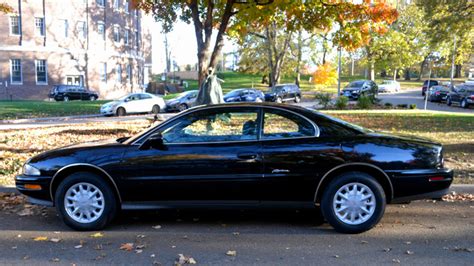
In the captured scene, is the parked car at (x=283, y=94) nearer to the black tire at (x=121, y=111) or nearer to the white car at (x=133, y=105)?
the white car at (x=133, y=105)

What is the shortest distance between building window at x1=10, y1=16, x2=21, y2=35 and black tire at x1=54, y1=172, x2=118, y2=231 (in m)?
39.8

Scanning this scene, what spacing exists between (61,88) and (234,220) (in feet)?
120

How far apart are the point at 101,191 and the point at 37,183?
2.62 feet

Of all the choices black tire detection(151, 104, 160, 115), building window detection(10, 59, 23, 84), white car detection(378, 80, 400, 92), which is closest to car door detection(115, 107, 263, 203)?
black tire detection(151, 104, 160, 115)

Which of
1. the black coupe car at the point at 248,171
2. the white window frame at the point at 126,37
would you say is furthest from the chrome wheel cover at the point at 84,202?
the white window frame at the point at 126,37

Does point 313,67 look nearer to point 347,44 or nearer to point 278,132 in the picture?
point 347,44

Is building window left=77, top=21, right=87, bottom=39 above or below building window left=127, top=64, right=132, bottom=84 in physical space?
above

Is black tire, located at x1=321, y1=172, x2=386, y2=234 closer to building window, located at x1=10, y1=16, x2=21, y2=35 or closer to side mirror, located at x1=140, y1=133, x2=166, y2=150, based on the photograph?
side mirror, located at x1=140, y1=133, x2=166, y2=150

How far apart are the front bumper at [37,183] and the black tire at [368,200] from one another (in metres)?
3.20

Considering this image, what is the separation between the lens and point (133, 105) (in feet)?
86.8

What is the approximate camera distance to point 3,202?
6582 mm

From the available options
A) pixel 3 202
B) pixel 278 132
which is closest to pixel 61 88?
pixel 3 202

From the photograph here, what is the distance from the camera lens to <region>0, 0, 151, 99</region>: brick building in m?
39.8

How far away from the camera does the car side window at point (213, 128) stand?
17.2 feet
